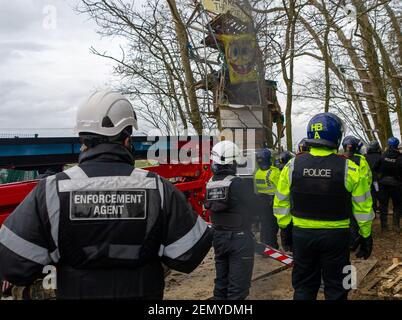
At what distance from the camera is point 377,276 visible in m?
5.70

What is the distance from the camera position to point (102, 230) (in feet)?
6.51

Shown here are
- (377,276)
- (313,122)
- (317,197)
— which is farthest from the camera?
(377,276)

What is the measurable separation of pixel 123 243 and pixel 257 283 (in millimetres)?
4114

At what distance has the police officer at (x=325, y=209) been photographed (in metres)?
3.68

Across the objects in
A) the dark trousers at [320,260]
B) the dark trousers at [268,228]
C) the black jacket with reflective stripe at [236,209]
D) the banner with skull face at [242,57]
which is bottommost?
the dark trousers at [268,228]

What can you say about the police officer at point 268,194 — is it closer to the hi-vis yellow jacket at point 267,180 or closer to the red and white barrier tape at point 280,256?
the hi-vis yellow jacket at point 267,180

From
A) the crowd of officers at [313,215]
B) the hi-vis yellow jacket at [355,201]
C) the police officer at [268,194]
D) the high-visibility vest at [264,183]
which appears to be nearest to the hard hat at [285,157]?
the police officer at [268,194]

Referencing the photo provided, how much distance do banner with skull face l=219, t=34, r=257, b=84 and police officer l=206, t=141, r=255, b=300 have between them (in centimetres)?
191

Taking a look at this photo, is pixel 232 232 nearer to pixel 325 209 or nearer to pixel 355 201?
pixel 325 209

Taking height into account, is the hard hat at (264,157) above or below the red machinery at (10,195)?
above

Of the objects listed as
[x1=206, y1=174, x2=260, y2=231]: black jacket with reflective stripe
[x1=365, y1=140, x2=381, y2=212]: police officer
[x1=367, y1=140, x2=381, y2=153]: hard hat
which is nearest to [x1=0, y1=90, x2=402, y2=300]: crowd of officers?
[x1=206, y1=174, x2=260, y2=231]: black jacket with reflective stripe

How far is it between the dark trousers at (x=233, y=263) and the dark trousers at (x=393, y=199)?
5150 millimetres

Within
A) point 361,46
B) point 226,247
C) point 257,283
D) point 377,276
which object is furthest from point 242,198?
point 361,46

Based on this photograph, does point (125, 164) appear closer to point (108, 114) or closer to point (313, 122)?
point (108, 114)
